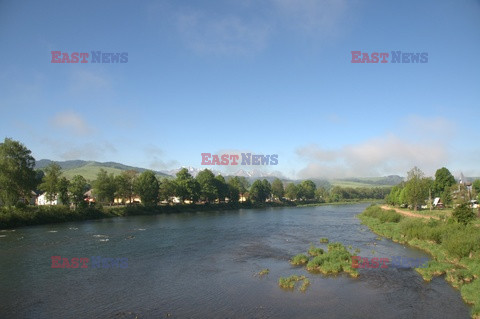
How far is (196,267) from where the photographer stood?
31109mm

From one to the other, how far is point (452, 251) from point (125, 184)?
3376 inches

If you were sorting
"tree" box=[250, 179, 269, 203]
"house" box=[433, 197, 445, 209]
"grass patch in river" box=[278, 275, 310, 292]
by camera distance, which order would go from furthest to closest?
A: 1. "tree" box=[250, 179, 269, 203]
2. "house" box=[433, 197, 445, 209]
3. "grass patch in river" box=[278, 275, 310, 292]

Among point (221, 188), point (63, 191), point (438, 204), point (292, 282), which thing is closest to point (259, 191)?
point (221, 188)

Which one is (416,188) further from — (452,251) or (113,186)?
(113,186)

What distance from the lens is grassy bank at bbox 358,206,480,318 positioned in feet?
75.4

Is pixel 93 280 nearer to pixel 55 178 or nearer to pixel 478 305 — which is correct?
pixel 478 305

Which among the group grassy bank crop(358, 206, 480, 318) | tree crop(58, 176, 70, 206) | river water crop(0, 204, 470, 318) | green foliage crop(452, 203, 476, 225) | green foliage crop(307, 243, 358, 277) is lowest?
river water crop(0, 204, 470, 318)

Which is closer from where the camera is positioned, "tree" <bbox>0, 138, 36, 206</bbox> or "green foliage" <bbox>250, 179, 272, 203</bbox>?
"tree" <bbox>0, 138, 36, 206</bbox>

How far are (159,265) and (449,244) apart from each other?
90.7 feet

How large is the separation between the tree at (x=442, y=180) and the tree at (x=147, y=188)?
84.8 m

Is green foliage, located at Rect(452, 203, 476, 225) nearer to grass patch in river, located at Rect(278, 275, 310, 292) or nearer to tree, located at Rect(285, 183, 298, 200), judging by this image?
grass patch in river, located at Rect(278, 275, 310, 292)

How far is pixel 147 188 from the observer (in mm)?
98188

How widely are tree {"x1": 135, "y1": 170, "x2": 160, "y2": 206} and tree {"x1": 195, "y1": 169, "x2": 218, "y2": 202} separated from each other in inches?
963

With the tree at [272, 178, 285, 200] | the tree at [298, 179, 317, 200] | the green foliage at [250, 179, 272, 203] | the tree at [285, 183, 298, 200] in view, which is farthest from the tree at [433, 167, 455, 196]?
the tree at [298, 179, 317, 200]
